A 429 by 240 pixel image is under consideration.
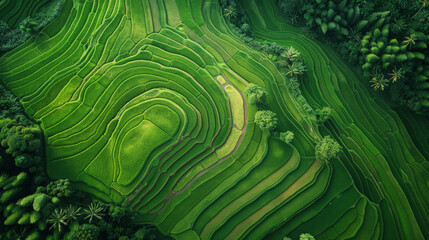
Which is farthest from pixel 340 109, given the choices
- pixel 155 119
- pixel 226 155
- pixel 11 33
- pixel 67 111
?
pixel 11 33

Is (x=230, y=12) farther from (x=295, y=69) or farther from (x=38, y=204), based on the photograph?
(x=38, y=204)

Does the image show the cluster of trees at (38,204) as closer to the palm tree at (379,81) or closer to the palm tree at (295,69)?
the palm tree at (295,69)

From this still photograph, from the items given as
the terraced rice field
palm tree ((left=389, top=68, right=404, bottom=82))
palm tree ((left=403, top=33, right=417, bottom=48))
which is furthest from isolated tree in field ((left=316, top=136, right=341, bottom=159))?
palm tree ((left=403, top=33, right=417, bottom=48))

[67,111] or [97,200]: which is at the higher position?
[67,111]

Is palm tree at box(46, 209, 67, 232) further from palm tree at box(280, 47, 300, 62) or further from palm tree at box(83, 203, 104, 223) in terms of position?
palm tree at box(280, 47, 300, 62)

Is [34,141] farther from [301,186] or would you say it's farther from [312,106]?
[312,106]

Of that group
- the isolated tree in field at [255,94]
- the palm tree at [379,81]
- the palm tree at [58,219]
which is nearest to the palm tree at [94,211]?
the palm tree at [58,219]

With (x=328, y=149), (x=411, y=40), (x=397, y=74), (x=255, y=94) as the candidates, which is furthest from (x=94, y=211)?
(x=411, y=40)
